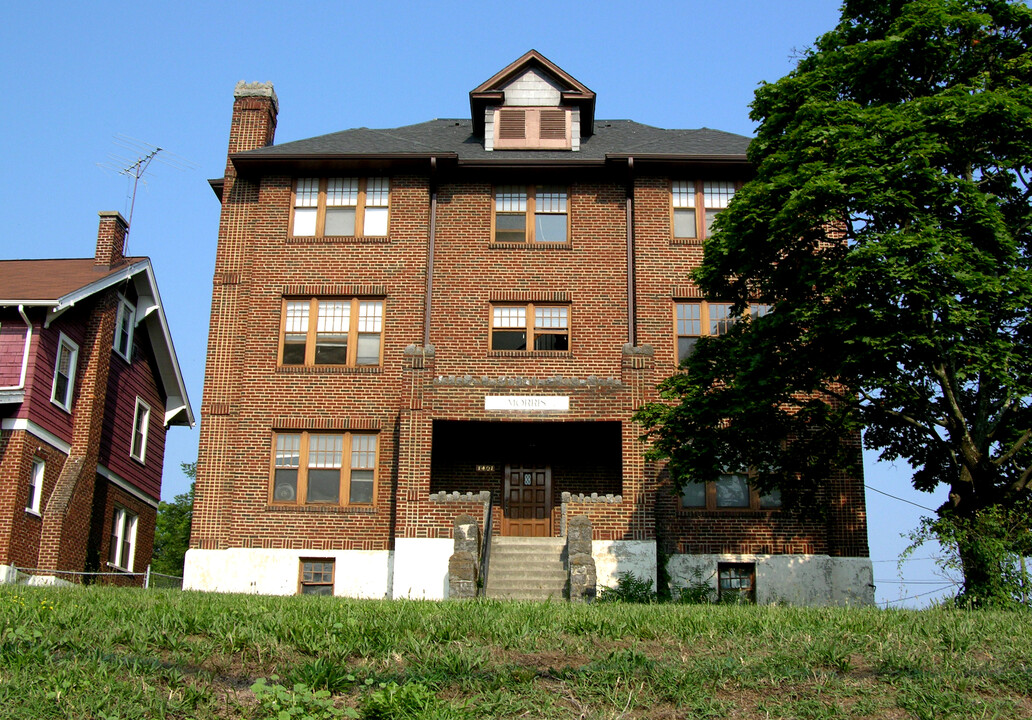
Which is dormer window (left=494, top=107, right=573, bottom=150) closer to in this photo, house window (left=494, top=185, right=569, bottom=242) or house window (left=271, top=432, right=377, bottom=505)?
house window (left=494, top=185, right=569, bottom=242)

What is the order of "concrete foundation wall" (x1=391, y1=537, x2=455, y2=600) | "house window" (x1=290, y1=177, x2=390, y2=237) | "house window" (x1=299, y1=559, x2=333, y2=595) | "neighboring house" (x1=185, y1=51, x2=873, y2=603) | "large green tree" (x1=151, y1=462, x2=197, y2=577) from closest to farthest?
"concrete foundation wall" (x1=391, y1=537, x2=455, y2=600) → "neighboring house" (x1=185, y1=51, x2=873, y2=603) → "house window" (x1=299, y1=559, x2=333, y2=595) → "house window" (x1=290, y1=177, x2=390, y2=237) → "large green tree" (x1=151, y1=462, x2=197, y2=577)

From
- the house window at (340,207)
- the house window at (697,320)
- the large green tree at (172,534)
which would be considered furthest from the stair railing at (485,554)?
the large green tree at (172,534)

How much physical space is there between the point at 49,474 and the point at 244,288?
6.45 m

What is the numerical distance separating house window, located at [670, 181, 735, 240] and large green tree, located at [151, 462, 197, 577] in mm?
34578

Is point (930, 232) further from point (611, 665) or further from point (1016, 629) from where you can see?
point (611, 665)

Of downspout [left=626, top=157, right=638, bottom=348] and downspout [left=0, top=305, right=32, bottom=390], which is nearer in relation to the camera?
downspout [left=0, top=305, right=32, bottom=390]

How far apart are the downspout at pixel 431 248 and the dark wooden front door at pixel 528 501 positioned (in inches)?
152

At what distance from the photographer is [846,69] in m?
18.8

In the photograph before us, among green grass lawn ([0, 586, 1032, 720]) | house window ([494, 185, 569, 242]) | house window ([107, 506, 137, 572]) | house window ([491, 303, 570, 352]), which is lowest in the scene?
green grass lawn ([0, 586, 1032, 720])

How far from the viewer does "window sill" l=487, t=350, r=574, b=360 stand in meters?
26.1

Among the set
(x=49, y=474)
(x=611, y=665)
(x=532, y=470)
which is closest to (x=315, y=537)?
(x=532, y=470)

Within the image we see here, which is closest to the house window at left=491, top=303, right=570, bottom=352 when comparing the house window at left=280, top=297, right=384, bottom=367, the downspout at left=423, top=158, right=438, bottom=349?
the downspout at left=423, top=158, right=438, bottom=349

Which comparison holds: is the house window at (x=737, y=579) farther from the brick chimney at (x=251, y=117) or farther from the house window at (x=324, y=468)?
the brick chimney at (x=251, y=117)

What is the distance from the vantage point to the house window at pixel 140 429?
3203 cm
